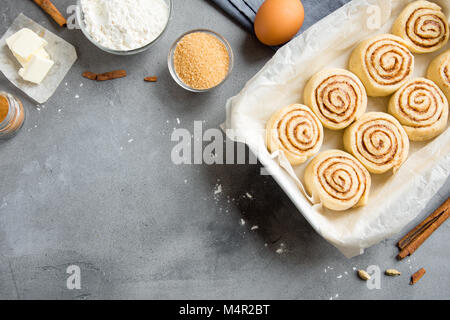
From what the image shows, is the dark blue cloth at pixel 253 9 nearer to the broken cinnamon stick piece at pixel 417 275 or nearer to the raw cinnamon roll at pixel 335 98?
the raw cinnamon roll at pixel 335 98

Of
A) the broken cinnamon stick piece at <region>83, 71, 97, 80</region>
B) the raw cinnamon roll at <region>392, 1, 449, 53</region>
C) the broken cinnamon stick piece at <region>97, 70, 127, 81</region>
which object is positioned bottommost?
the broken cinnamon stick piece at <region>83, 71, 97, 80</region>

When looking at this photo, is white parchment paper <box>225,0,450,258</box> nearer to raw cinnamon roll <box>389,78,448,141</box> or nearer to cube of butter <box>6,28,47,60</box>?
raw cinnamon roll <box>389,78,448,141</box>

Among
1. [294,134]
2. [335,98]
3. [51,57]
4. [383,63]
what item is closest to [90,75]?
[51,57]

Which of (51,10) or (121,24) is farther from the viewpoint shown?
(51,10)

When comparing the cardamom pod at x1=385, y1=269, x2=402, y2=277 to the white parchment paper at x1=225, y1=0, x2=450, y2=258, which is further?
the cardamom pod at x1=385, y1=269, x2=402, y2=277

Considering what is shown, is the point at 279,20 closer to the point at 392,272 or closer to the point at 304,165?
the point at 304,165

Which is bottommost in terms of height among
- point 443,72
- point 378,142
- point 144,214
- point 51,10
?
point 144,214

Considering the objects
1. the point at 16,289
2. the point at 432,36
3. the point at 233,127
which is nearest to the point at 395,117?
the point at 432,36

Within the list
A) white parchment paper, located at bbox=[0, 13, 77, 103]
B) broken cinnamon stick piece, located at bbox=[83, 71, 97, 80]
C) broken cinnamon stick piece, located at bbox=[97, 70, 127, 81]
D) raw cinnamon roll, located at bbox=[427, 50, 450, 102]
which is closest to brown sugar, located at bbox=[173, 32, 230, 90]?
broken cinnamon stick piece, located at bbox=[97, 70, 127, 81]
